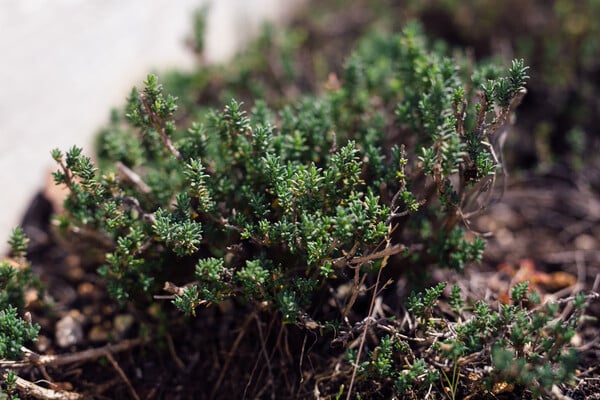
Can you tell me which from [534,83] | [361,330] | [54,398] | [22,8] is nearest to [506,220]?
[534,83]

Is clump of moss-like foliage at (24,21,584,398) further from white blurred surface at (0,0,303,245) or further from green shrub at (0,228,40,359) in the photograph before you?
white blurred surface at (0,0,303,245)

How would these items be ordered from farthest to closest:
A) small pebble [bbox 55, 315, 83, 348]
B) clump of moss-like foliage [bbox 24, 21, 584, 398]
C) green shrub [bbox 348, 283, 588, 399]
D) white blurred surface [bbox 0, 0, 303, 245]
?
white blurred surface [bbox 0, 0, 303, 245], small pebble [bbox 55, 315, 83, 348], clump of moss-like foliage [bbox 24, 21, 584, 398], green shrub [bbox 348, 283, 588, 399]

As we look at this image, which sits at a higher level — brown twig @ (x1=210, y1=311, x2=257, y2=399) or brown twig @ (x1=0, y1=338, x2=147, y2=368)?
brown twig @ (x1=0, y1=338, x2=147, y2=368)

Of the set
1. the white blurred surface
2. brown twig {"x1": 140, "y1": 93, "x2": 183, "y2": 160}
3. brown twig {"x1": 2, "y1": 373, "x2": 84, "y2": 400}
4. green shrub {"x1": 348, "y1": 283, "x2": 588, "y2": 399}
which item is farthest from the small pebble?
green shrub {"x1": 348, "y1": 283, "x2": 588, "y2": 399}

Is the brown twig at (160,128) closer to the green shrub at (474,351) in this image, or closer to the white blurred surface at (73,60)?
the green shrub at (474,351)

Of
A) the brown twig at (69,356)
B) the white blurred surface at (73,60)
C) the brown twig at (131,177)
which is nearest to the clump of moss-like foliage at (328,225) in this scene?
the brown twig at (131,177)

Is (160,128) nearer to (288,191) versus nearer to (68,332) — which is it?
(288,191)

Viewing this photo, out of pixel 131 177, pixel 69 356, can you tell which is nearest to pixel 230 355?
pixel 69 356

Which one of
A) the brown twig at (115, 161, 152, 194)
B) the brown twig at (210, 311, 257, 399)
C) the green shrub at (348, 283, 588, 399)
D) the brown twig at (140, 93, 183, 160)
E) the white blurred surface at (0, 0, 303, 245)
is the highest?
the white blurred surface at (0, 0, 303, 245)

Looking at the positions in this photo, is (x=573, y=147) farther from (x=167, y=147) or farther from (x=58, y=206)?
(x=58, y=206)
